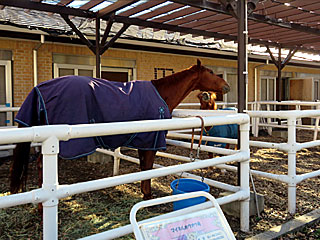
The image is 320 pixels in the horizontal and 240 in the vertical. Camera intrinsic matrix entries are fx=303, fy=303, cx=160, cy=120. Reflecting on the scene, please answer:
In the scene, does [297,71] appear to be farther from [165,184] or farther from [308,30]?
[165,184]

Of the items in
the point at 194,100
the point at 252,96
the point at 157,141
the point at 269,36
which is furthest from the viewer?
the point at 252,96

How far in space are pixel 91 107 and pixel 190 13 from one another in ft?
13.0

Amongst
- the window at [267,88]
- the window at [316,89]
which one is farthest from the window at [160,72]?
the window at [316,89]

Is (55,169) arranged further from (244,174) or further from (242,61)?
(242,61)

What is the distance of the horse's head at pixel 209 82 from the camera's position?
435 cm

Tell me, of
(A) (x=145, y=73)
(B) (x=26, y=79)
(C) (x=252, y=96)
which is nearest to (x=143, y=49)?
(A) (x=145, y=73)

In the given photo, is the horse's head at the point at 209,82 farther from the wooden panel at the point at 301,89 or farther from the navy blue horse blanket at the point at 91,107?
the wooden panel at the point at 301,89

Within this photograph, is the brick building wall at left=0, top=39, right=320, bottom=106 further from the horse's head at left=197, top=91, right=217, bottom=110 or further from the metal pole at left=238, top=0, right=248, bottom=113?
the metal pole at left=238, top=0, right=248, bottom=113

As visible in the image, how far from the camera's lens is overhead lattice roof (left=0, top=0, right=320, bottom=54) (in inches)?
214

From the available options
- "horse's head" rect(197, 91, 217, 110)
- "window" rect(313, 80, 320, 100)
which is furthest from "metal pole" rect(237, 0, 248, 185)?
"window" rect(313, 80, 320, 100)

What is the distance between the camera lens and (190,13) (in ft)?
20.5

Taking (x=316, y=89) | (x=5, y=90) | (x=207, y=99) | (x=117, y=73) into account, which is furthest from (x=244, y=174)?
(x=316, y=89)

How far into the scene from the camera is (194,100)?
10969mm

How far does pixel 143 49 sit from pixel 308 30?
15.3 ft
